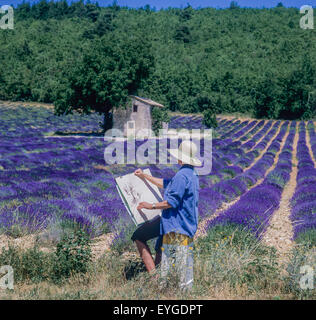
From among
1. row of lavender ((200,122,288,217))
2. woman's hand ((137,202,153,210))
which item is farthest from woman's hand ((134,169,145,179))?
row of lavender ((200,122,288,217))

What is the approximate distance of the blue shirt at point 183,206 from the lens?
12.3ft

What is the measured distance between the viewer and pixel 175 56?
85.6 m

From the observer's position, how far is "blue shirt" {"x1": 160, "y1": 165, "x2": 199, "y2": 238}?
3.75 metres

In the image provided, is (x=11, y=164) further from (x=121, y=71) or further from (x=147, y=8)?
(x=147, y=8)

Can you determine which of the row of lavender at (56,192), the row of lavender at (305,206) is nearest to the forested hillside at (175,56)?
the row of lavender at (56,192)

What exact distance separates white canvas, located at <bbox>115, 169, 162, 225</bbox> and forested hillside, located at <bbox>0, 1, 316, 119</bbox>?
26692mm

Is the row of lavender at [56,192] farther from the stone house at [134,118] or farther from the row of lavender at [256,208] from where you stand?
the stone house at [134,118]

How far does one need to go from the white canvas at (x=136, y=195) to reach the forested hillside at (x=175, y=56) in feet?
87.6

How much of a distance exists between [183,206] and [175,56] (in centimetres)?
8473

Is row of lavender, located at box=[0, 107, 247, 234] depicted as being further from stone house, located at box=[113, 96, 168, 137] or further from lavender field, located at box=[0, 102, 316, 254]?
stone house, located at box=[113, 96, 168, 137]

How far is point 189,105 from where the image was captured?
63719 mm

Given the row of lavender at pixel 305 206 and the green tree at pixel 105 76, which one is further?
the green tree at pixel 105 76

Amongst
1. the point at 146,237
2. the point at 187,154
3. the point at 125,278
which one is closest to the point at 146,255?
the point at 146,237
